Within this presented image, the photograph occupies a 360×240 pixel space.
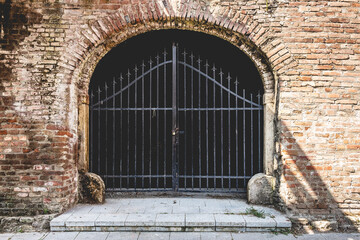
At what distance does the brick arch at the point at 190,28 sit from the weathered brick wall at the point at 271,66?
18mm

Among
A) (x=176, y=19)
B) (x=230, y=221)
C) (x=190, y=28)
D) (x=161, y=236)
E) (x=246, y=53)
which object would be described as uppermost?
(x=176, y=19)

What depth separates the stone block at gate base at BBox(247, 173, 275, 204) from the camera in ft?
14.3

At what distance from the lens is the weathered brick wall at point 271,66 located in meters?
4.02

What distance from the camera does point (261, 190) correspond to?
4379 millimetres

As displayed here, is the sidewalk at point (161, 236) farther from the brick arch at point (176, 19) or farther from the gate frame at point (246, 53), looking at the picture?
the brick arch at point (176, 19)

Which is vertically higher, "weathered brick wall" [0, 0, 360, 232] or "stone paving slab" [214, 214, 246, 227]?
"weathered brick wall" [0, 0, 360, 232]

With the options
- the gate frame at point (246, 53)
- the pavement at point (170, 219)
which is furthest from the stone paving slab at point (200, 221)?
the gate frame at point (246, 53)

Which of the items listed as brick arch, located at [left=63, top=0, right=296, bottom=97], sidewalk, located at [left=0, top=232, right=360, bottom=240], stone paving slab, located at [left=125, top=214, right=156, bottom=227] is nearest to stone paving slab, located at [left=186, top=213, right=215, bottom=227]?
sidewalk, located at [left=0, top=232, right=360, bottom=240]

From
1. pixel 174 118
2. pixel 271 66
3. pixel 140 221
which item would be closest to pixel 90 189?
pixel 140 221

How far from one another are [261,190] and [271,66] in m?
2.04

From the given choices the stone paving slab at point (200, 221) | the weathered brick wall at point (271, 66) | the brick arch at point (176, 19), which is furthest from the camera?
the brick arch at point (176, 19)

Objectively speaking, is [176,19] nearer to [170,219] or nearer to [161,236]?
[170,219]

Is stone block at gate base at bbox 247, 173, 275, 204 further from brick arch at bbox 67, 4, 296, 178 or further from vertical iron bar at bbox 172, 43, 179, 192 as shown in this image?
vertical iron bar at bbox 172, 43, 179, 192

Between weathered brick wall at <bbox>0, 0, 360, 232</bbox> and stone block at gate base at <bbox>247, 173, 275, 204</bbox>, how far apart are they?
221 mm
